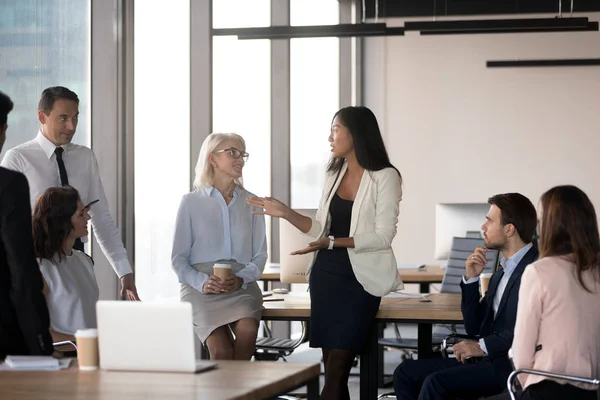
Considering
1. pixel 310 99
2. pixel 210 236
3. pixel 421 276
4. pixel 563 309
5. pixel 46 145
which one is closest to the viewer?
pixel 563 309

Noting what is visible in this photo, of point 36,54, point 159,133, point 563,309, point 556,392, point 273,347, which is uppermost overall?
point 36,54

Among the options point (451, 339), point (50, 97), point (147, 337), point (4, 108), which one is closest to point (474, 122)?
point (451, 339)

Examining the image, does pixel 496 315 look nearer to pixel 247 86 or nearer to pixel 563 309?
pixel 563 309

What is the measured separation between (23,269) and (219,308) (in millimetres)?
1712

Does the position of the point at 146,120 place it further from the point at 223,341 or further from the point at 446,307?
the point at 446,307

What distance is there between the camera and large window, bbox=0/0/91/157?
13.8ft

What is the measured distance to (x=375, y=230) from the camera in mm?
4059

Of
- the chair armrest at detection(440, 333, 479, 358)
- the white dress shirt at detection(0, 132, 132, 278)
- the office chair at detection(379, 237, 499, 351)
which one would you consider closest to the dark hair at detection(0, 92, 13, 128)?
the white dress shirt at detection(0, 132, 132, 278)

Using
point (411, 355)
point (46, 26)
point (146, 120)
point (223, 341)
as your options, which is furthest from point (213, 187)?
point (411, 355)

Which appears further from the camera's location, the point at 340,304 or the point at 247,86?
the point at 247,86

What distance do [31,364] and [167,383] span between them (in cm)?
50

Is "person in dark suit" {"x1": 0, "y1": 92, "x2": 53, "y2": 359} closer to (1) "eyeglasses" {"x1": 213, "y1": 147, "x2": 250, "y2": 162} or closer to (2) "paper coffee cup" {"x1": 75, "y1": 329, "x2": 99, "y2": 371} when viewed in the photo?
(2) "paper coffee cup" {"x1": 75, "y1": 329, "x2": 99, "y2": 371}

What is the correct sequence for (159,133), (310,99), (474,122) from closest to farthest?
(159,133) < (310,99) < (474,122)

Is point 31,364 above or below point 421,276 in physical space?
above
